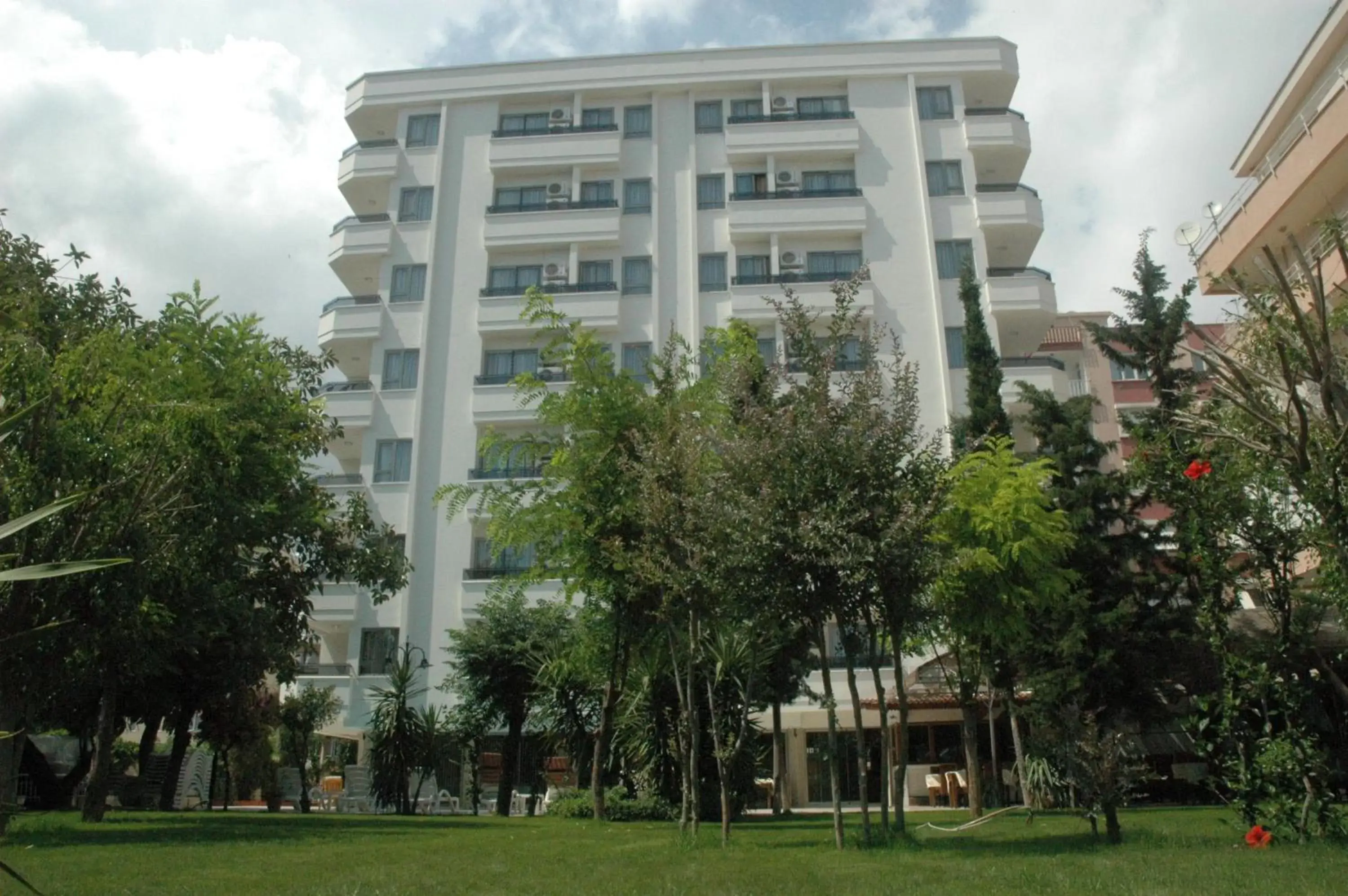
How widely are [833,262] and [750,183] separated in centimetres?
483

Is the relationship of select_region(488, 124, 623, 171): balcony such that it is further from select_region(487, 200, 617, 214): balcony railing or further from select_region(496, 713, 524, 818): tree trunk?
select_region(496, 713, 524, 818): tree trunk

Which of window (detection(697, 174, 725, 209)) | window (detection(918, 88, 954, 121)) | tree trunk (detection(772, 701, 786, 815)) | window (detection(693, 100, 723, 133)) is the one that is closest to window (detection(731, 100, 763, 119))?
window (detection(693, 100, 723, 133))

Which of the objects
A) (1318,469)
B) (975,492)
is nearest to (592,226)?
(975,492)

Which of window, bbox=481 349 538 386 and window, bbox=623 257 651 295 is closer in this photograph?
window, bbox=481 349 538 386

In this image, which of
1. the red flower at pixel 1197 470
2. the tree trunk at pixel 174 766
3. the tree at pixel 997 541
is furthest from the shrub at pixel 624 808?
the red flower at pixel 1197 470

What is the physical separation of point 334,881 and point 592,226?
35273mm

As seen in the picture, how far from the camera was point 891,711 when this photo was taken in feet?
105

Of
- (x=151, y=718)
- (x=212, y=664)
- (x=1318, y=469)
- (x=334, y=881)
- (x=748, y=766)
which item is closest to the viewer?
(x=334, y=881)

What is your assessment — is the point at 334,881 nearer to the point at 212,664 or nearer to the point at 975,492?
the point at 975,492

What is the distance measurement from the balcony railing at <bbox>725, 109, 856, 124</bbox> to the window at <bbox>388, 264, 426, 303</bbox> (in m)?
13.6

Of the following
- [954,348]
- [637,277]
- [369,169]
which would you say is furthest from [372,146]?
[954,348]

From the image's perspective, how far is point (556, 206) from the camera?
43.2m

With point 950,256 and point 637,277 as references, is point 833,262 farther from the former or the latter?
point 637,277

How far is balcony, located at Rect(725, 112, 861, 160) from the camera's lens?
42.9 meters
